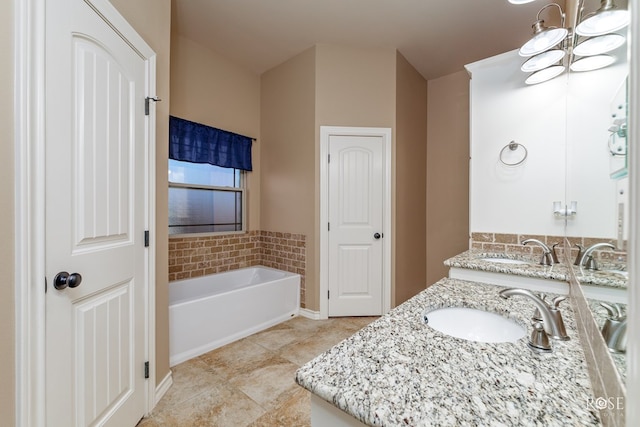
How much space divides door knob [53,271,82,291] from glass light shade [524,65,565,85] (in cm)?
282

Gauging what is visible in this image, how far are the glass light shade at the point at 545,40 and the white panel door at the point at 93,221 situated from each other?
230 centimetres

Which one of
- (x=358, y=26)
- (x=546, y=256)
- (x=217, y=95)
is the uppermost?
(x=358, y=26)

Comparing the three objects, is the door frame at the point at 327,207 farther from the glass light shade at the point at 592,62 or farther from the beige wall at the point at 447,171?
the glass light shade at the point at 592,62

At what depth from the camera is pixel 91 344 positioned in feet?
4.00

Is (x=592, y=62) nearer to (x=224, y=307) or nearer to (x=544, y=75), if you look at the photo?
(x=544, y=75)

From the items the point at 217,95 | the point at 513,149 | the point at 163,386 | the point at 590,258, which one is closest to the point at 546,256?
the point at 513,149

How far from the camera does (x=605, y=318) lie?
0.51 metres

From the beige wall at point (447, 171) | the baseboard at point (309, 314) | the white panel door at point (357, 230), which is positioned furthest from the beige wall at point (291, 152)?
the beige wall at point (447, 171)

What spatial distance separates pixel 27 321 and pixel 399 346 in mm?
1211

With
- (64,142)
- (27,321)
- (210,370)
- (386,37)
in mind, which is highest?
(386,37)

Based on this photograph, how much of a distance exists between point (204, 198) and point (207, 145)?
0.61 metres

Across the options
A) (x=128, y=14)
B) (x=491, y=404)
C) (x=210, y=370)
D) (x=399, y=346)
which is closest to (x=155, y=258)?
(x=210, y=370)

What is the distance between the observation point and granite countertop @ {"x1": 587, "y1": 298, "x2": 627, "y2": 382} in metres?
0.37

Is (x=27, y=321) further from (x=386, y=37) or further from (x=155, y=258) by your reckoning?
(x=386, y=37)
